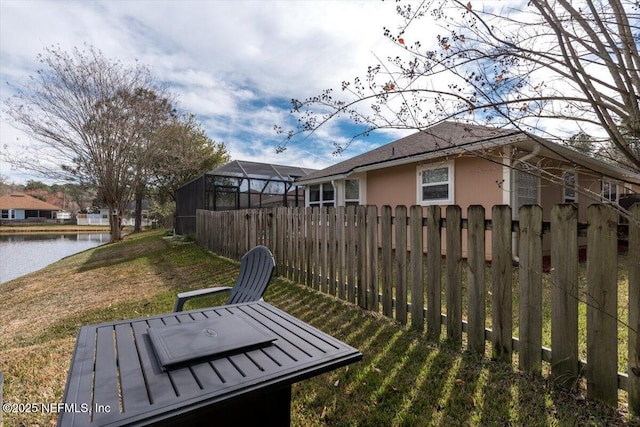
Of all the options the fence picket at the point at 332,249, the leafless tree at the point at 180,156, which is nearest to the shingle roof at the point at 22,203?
the leafless tree at the point at 180,156

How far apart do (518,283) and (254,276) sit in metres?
2.72

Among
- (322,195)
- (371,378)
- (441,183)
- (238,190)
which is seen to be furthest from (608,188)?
(238,190)

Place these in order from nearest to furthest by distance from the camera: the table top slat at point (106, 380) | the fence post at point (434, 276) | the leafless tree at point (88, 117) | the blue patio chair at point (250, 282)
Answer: the table top slat at point (106, 380)
the blue patio chair at point (250, 282)
the fence post at point (434, 276)
the leafless tree at point (88, 117)

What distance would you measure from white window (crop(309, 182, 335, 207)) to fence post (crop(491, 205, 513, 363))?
9.11 meters

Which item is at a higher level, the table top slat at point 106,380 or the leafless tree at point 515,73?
the leafless tree at point 515,73

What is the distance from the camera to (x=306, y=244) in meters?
5.20

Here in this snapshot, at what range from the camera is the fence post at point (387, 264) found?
12.0 ft

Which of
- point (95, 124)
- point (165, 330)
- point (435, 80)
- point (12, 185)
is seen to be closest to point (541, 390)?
point (435, 80)

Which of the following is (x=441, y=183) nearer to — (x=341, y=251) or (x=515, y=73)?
(x=341, y=251)

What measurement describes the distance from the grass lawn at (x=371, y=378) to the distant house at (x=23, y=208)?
54.8 metres

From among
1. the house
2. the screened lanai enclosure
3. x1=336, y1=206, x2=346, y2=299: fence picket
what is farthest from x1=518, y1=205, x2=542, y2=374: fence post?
the screened lanai enclosure

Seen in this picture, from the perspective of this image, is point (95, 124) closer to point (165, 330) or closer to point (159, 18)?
point (159, 18)

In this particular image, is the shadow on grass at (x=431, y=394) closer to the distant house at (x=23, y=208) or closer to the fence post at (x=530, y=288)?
the fence post at (x=530, y=288)

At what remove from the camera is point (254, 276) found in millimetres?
3270
